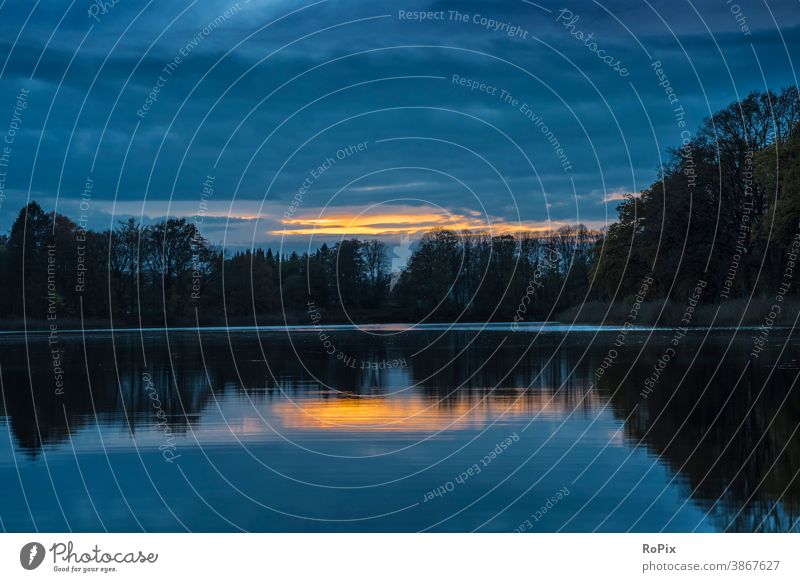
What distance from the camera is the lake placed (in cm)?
1295

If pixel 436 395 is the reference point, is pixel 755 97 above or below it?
above

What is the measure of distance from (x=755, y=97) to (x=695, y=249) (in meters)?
10.8

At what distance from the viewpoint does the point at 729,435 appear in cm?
1803

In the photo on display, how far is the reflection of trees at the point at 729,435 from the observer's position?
12836 mm

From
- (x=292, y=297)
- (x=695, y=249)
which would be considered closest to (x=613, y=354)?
(x=695, y=249)

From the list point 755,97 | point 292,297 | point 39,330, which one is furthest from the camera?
point 292,297

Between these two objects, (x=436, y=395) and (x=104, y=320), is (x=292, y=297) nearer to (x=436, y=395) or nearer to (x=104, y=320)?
(x=104, y=320)

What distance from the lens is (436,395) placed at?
26125mm
